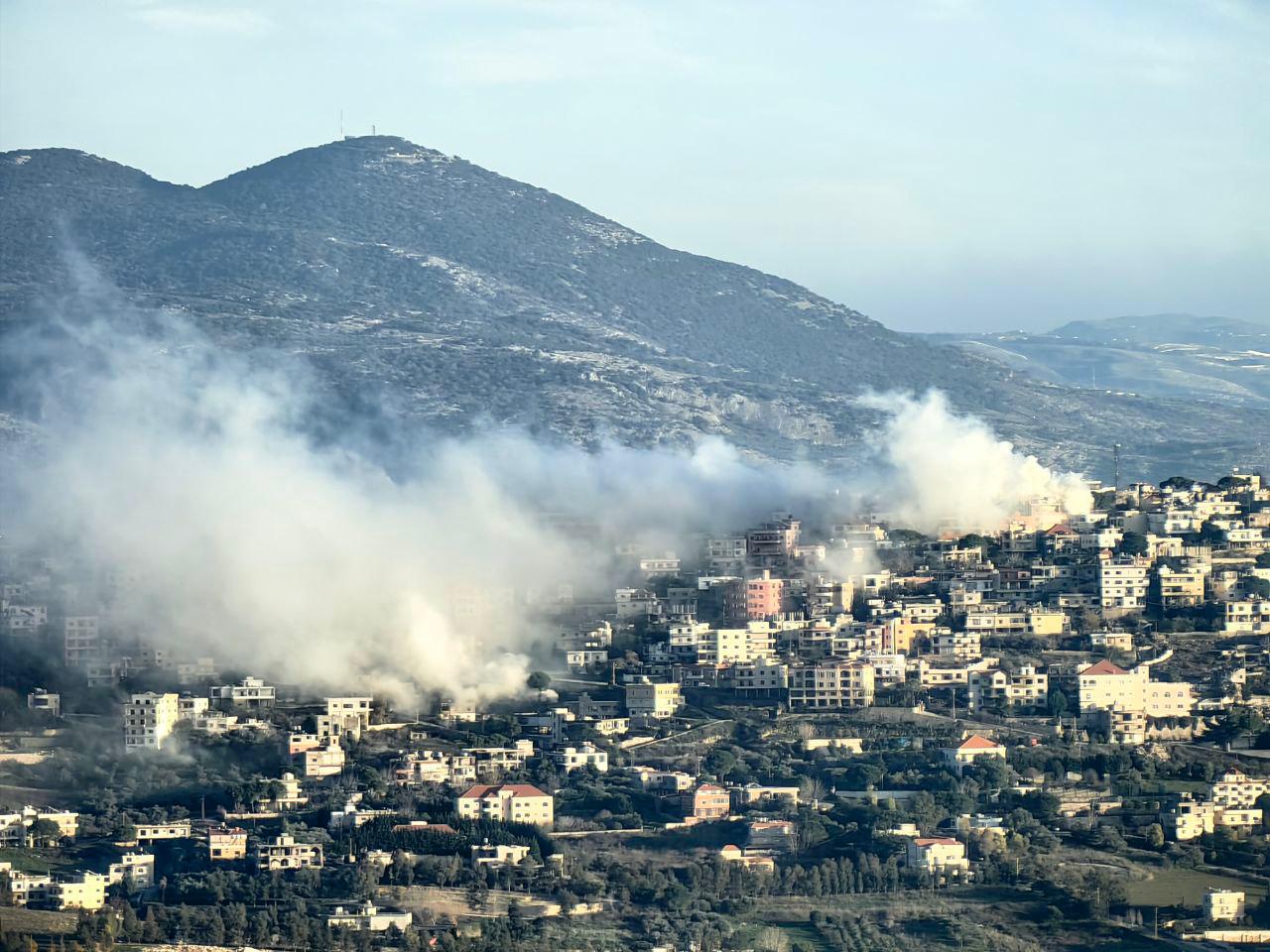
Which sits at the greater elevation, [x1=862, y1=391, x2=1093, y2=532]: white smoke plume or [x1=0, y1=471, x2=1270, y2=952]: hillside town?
[x1=862, y1=391, x2=1093, y2=532]: white smoke plume

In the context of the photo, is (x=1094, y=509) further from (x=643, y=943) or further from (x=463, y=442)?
(x=643, y=943)

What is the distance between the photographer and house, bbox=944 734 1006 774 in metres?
62.7

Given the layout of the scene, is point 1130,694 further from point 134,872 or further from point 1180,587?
point 134,872

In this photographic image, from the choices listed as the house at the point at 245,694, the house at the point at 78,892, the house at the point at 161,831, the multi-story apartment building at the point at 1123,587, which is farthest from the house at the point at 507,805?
the multi-story apartment building at the point at 1123,587

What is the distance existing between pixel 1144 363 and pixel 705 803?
111 m

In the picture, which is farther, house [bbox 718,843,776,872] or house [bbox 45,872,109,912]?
house [bbox 718,843,776,872]

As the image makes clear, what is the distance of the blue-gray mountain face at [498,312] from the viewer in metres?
116

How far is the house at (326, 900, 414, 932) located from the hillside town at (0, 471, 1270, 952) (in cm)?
8

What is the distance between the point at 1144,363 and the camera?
556 feet

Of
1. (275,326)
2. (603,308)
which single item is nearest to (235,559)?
(275,326)

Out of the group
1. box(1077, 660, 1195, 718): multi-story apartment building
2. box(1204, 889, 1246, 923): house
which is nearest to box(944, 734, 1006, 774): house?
box(1077, 660, 1195, 718): multi-story apartment building

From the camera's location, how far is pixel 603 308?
5281 inches

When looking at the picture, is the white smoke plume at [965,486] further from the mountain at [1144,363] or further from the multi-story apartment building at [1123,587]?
the mountain at [1144,363]

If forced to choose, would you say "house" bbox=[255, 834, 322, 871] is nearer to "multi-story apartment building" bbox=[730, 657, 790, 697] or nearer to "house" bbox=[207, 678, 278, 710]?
"house" bbox=[207, 678, 278, 710]
